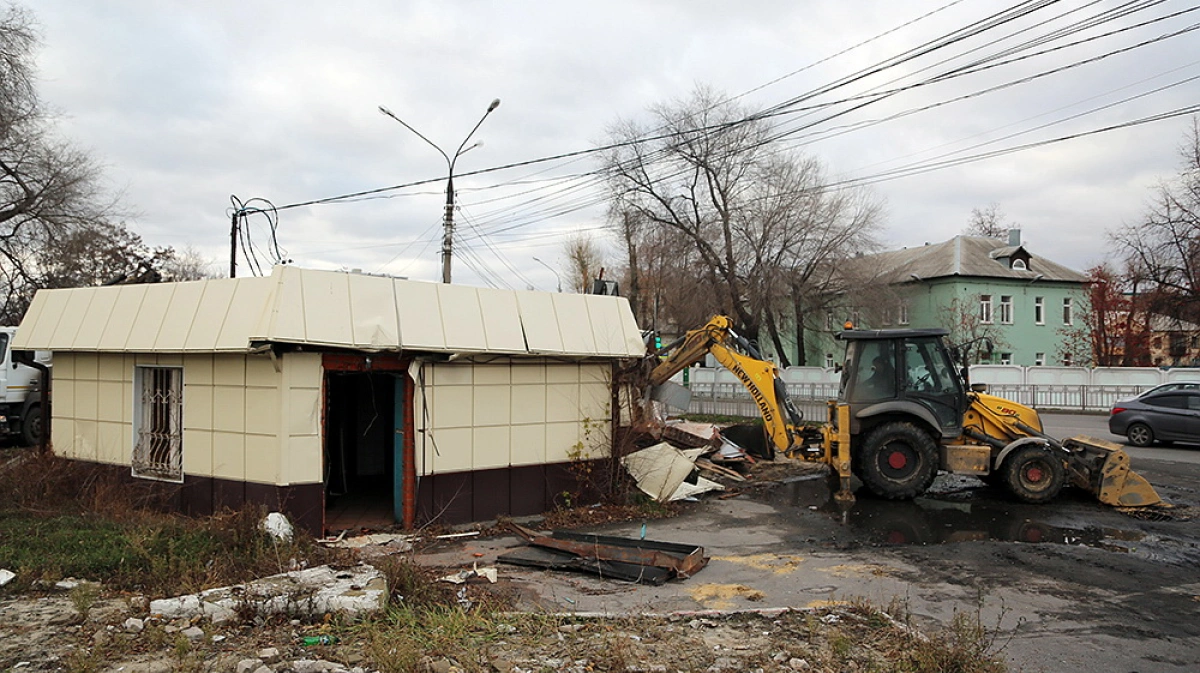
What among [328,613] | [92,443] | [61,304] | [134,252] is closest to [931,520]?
[328,613]

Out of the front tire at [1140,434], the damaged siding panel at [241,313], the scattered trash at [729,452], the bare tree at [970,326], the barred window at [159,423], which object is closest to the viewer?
the damaged siding panel at [241,313]

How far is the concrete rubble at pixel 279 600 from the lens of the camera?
5.79 metres

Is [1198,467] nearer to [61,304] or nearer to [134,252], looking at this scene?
[61,304]

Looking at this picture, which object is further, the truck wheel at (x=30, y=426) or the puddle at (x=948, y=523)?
the truck wheel at (x=30, y=426)

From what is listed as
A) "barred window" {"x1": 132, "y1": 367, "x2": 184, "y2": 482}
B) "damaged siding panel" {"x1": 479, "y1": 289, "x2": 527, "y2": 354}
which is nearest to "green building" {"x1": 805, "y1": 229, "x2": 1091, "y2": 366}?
"damaged siding panel" {"x1": 479, "y1": 289, "x2": 527, "y2": 354}

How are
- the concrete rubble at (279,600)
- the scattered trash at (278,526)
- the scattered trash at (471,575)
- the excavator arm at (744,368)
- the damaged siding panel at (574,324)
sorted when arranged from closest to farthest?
the concrete rubble at (279,600) < the scattered trash at (471,575) < the scattered trash at (278,526) < the damaged siding panel at (574,324) < the excavator arm at (744,368)

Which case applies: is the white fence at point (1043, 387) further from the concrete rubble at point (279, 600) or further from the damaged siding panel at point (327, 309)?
the concrete rubble at point (279, 600)

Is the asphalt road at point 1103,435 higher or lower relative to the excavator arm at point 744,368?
lower

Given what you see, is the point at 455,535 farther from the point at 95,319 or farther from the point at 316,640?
the point at 95,319

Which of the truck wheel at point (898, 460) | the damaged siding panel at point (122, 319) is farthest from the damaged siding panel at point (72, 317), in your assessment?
the truck wheel at point (898, 460)

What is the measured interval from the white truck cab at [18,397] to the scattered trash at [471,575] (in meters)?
13.4

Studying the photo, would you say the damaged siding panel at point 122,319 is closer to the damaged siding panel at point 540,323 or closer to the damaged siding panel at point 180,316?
the damaged siding panel at point 180,316

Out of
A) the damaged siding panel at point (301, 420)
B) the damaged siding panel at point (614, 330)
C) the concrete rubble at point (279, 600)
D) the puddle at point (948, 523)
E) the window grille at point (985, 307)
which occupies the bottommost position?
the puddle at point (948, 523)

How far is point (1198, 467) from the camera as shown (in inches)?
571
